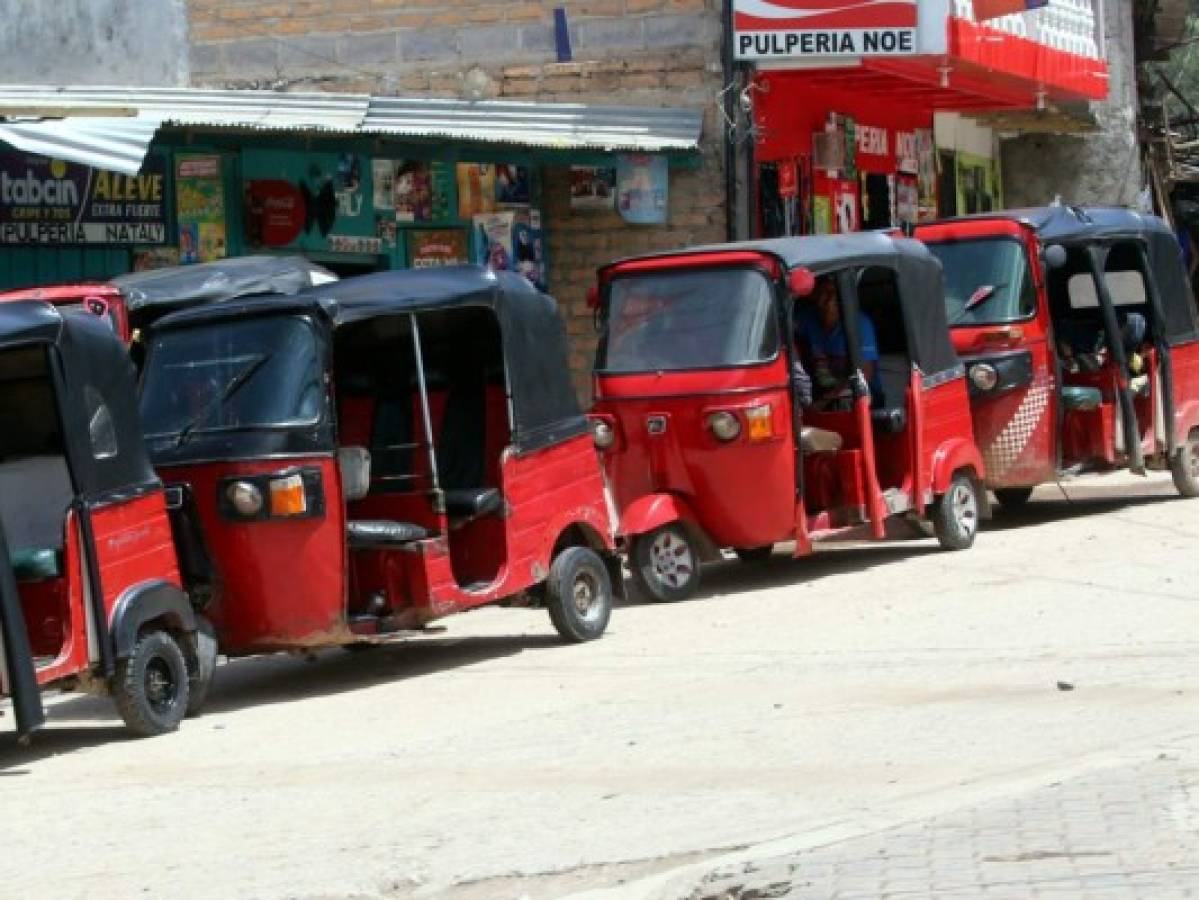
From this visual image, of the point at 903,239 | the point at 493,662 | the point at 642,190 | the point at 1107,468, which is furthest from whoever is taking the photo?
the point at 642,190

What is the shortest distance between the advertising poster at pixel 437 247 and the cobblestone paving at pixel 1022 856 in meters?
12.8

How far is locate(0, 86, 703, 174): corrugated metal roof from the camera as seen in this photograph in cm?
1395

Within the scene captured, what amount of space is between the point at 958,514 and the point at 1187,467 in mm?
3574

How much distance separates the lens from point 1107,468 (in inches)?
753

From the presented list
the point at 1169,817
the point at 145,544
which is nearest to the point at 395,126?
the point at 145,544

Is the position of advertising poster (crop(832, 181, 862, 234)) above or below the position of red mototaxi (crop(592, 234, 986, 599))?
above

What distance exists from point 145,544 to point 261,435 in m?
0.99

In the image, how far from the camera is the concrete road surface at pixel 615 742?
7.90 metres

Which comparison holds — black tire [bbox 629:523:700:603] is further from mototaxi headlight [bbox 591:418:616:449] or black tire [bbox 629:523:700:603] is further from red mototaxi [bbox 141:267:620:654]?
red mototaxi [bbox 141:267:620:654]

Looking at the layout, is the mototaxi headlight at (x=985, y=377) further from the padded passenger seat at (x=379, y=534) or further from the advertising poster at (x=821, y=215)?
the padded passenger seat at (x=379, y=534)

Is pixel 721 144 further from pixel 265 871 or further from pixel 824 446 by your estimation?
pixel 265 871

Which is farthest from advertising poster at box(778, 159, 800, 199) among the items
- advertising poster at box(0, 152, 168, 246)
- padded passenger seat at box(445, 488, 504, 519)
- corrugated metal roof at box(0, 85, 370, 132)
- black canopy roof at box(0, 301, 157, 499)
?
black canopy roof at box(0, 301, 157, 499)

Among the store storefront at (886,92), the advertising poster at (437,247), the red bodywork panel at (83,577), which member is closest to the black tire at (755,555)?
the advertising poster at (437,247)

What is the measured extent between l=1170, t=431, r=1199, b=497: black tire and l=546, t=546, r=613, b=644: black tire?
24.7ft
